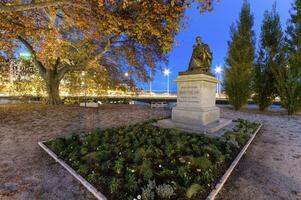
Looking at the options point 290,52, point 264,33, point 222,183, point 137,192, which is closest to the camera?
point 137,192

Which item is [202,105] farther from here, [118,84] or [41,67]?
[41,67]

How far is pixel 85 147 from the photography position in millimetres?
4715

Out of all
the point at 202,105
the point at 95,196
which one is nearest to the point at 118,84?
the point at 202,105

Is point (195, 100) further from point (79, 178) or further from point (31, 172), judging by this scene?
point (31, 172)

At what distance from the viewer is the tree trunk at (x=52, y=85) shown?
14305mm

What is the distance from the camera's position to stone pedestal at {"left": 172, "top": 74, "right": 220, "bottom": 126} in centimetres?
712

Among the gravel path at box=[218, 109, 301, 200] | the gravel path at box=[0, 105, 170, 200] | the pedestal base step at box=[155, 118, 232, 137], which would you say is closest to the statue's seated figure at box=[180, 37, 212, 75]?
the pedestal base step at box=[155, 118, 232, 137]

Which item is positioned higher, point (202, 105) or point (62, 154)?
point (202, 105)

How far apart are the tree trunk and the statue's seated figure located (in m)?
11.7

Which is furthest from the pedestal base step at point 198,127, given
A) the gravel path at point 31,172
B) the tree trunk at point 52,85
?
the tree trunk at point 52,85

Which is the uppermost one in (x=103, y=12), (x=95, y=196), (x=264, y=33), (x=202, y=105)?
(x=264, y=33)

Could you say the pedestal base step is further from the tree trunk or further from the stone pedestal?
the tree trunk

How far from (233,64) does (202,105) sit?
11641mm

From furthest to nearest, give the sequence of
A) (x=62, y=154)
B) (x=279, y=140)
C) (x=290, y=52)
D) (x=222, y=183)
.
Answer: (x=290, y=52) → (x=279, y=140) → (x=62, y=154) → (x=222, y=183)
